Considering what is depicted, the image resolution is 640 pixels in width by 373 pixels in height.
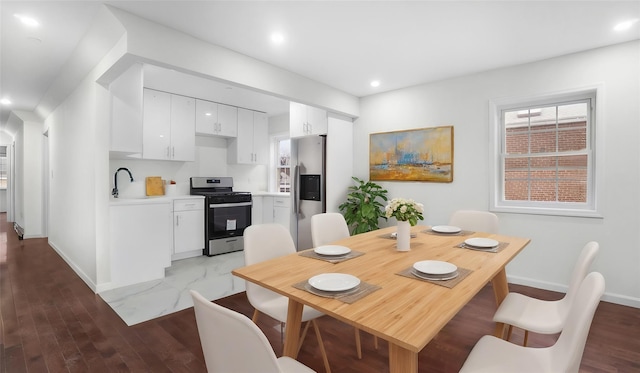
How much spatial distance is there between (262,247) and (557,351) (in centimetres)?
159

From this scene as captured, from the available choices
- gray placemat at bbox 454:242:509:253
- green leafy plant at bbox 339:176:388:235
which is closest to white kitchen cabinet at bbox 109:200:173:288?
green leafy plant at bbox 339:176:388:235

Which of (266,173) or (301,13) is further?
(266,173)

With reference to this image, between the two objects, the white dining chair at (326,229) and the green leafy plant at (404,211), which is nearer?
the green leafy plant at (404,211)

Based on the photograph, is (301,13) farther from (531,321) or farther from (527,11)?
(531,321)

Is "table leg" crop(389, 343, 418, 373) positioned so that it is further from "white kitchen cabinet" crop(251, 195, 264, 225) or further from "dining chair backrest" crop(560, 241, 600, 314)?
"white kitchen cabinet" crop(251, 195, 264, 225)

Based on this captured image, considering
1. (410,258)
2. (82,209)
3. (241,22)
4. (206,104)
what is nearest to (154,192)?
(82,209)

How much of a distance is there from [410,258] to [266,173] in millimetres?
4884

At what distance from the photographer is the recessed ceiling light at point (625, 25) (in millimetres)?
2494

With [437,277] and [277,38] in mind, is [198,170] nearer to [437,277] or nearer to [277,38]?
[277,38]

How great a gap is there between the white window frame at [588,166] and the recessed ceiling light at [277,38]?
2502 millimetres

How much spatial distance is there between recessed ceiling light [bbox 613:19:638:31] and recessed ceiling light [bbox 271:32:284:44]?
2860 mm

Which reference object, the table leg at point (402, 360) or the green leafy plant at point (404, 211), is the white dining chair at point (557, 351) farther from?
the green leafy plant at point (404, 211)

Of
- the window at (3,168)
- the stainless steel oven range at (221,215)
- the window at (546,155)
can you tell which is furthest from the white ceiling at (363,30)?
the window at (3,168)

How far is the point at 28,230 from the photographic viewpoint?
5918 millimetres
